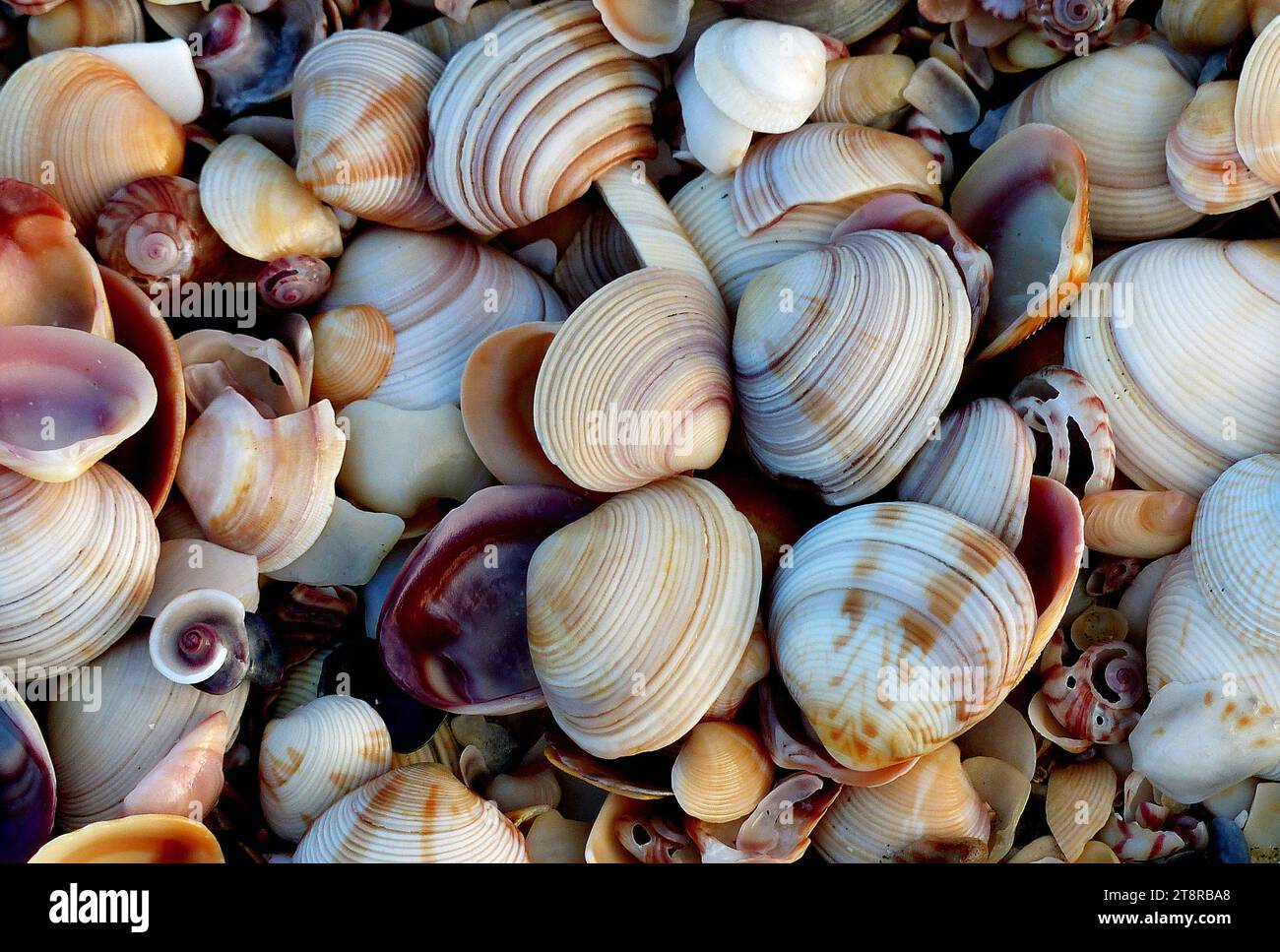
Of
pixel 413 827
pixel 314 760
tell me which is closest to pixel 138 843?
pixel 314 760

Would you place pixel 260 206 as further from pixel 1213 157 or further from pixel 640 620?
pixel 1213 157

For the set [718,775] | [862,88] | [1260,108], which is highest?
[1260,108]

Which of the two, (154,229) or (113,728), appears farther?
(154,229)

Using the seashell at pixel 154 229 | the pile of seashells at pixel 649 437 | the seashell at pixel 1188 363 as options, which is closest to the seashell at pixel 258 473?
the pile of seashells at pixel 649 437

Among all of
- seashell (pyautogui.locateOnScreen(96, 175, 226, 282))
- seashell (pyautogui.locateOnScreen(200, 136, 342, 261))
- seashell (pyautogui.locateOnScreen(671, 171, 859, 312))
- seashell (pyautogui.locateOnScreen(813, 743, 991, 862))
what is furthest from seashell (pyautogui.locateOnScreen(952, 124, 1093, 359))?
seashell (pyautogui.locateOnScreen(96, 175, 226, 282))

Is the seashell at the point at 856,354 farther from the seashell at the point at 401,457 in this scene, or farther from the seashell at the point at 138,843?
the seashell at the point at 138,843

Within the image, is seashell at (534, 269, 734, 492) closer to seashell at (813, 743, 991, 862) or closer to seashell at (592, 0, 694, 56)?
seashell at (592, 0, 694, 56)
